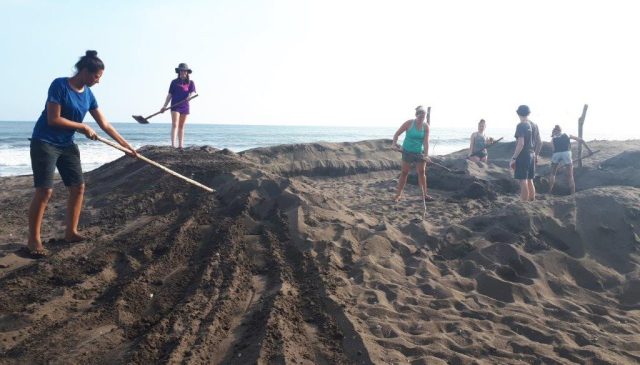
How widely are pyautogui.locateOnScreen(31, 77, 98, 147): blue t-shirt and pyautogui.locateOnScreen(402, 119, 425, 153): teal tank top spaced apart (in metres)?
4.62

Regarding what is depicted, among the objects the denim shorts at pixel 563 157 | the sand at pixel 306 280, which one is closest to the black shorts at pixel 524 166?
the sand at pixel 306 280

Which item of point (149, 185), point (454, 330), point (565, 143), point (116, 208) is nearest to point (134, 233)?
point (116, 208)

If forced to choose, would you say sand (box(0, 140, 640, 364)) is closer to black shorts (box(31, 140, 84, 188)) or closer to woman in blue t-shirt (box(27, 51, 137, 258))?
woman in blue t-shirt (box(27, 51, 137, 258))

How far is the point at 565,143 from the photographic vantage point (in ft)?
29.2

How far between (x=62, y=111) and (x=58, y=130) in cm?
17

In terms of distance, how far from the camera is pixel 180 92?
8.43 m

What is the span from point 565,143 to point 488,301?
598 centimetres

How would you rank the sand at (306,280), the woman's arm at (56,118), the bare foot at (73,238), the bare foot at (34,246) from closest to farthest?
the sand at (306,280), the woman's arm at (56,118), the bare foot at (34,246), the bare foot at (73,238)

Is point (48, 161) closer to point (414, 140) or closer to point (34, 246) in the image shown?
point (34, 246)

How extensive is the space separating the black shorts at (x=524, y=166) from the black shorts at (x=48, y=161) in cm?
615

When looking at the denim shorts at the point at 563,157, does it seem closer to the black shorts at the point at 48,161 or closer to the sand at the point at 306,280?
the sand at the point at 306,280

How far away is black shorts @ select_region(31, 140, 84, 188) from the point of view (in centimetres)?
408

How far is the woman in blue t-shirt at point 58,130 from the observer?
4.05 meters

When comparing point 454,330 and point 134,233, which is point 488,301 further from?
point 134,233
